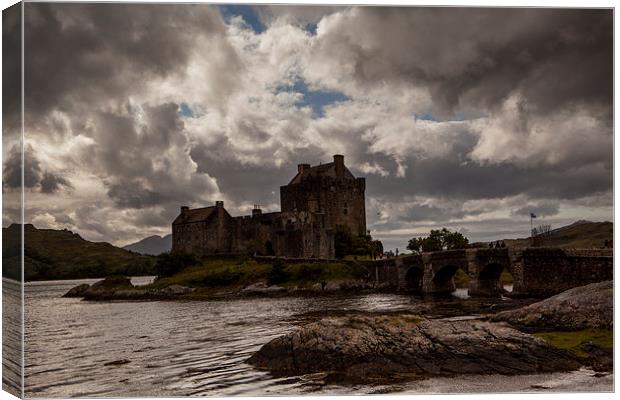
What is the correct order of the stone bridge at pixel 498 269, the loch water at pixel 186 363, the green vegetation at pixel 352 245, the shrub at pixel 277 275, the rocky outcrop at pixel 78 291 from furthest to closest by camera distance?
the green vegetation at pixel 352 245 < the rocky outcrop at pixel 78 291 < the shrub at pixel 277 275 < the stone bridge at pixel 498 269 < the loch water at pixel 186 363

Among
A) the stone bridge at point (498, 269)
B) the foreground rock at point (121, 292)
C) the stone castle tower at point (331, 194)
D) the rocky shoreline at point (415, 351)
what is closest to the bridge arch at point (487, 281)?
the stone bridge at point (498, 269)

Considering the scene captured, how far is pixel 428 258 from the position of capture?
42.6m

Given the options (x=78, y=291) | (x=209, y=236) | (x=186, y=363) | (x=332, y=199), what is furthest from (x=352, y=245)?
(x=186, y=363)

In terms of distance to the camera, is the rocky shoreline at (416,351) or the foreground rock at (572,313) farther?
the foreground rock at (572,313)

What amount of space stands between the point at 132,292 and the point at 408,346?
42.0 metres

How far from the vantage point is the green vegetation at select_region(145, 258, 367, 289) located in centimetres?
5200

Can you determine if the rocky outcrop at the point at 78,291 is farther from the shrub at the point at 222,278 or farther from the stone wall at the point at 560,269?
the stone wall at the point at 560,269

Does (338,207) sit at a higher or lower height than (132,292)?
higher

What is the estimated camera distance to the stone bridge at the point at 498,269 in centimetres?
2656

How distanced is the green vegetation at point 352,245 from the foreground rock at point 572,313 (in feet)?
137

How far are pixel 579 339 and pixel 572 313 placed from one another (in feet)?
7.27

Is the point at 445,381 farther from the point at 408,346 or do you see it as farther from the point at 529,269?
the point at 529,269

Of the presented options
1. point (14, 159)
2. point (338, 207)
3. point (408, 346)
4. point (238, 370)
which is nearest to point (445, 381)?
point (408, 346)

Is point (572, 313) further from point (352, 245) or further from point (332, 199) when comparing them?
point (332, 199)
